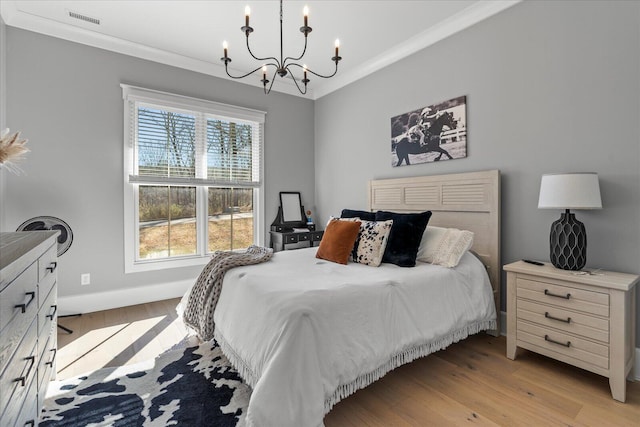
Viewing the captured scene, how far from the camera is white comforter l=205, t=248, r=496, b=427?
140 centimetres

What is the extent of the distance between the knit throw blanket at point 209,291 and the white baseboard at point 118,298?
142 centimetres

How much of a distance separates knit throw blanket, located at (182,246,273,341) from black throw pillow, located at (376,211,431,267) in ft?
3.27

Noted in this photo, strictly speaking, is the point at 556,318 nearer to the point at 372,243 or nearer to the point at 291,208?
the point at 372,243

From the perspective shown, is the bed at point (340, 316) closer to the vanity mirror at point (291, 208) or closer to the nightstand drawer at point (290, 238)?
the nightstand drawer at point (290, 238)

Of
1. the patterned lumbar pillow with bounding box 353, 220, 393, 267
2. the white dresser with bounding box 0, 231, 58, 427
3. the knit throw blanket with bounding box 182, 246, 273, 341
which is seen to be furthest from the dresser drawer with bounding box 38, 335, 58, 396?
the patterned lumbar pillow with bounding box 353, 220, 393, 267

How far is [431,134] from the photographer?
3.18 metres

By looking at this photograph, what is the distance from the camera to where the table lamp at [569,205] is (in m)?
1.97

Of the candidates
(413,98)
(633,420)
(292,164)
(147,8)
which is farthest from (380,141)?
(633,420)

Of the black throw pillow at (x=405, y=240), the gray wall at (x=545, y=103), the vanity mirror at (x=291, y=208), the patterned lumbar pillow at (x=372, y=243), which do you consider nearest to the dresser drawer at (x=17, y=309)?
the patterned lumbar pillow at (x=372, y=243)

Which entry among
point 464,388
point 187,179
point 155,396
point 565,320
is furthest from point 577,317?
point 187,179

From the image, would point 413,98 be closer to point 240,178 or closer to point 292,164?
point 292,164

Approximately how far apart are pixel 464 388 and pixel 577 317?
2.70 feet

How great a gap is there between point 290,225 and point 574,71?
340 centimetres

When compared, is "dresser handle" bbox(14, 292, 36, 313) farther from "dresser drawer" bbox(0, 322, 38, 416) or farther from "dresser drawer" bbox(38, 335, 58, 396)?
"dresser drawer" bbox(38, 335, 58, 396)
